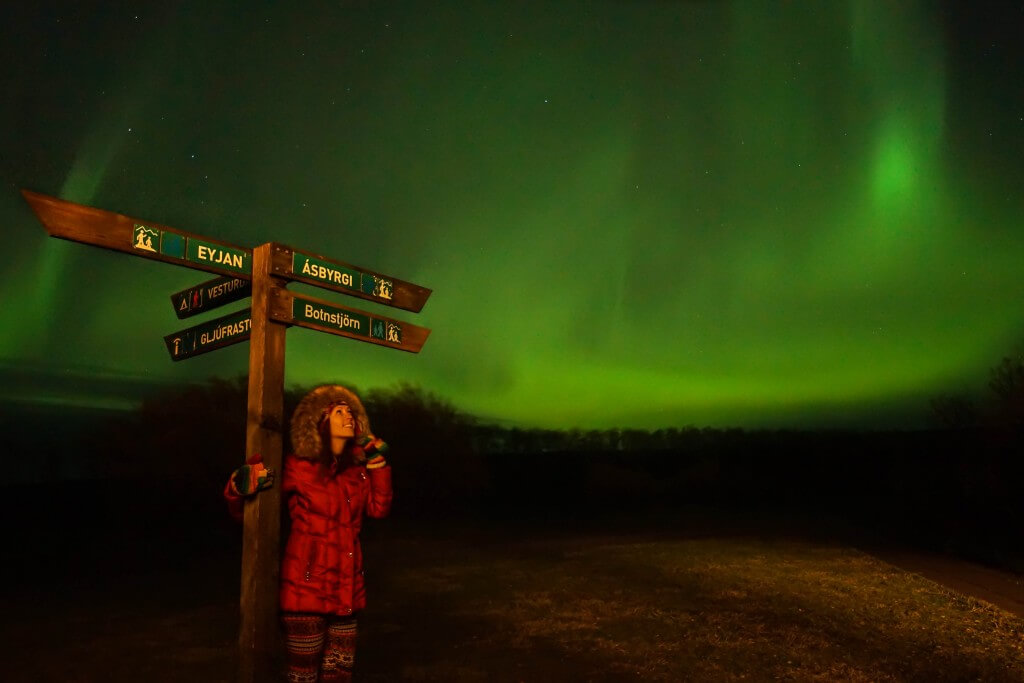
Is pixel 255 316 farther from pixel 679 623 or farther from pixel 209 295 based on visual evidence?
pixel 679 623

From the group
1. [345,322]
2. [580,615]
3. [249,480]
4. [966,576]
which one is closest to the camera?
[249,480]

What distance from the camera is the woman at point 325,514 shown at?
379 cm

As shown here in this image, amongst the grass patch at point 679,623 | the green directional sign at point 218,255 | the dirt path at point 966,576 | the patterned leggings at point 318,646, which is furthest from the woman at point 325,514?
the dirt path at point 966,576

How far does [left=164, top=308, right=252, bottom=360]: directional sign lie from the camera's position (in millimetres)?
4527

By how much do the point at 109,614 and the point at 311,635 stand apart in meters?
5.94

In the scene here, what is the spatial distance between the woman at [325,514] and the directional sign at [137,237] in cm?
90

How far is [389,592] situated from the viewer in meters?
9.27

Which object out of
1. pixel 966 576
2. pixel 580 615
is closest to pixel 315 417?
pixel 580 615

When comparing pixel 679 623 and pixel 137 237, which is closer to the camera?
pixel 137 237

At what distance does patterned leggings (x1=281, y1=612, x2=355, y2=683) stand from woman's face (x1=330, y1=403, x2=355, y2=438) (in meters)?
0.90

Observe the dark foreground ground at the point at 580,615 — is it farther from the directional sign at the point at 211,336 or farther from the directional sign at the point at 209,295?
the directional sign at the point at 209,295

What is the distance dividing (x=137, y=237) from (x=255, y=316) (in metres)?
0.72

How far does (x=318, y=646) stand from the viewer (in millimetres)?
3850

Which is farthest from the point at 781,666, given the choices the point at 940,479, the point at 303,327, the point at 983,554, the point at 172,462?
the point at 172,462
